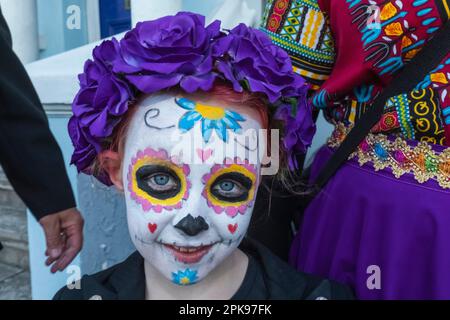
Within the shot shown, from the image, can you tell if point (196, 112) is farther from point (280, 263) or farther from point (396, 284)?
point (396, 284)

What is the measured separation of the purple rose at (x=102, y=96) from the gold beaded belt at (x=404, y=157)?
528mm

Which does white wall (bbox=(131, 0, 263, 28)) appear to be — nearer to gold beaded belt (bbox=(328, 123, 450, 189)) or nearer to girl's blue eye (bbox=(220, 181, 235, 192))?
gold beaded belt (bbox=(328, 123, 450, 189))

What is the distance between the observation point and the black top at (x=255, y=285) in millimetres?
1052

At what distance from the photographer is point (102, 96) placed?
93cm

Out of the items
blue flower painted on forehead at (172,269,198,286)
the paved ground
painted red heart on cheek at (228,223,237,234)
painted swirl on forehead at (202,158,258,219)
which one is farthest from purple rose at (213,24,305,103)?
the paved ground

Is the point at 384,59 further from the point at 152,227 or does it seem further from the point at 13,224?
the point at 13,224

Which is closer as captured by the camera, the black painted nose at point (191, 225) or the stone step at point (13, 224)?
the black painted nose at point (191, 225)

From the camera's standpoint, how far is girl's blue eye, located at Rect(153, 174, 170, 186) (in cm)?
93

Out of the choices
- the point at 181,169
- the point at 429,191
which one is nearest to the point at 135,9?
the point at 181,169

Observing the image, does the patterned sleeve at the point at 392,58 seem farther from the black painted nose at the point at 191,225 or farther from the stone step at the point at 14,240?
the stone step at the point at 14,240

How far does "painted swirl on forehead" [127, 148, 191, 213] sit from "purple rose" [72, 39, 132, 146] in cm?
9

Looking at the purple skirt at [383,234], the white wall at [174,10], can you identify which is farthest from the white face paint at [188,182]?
the white wall at [174,10]

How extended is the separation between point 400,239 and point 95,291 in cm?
65

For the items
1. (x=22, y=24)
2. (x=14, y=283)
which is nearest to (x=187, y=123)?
(x=14, y=283)
